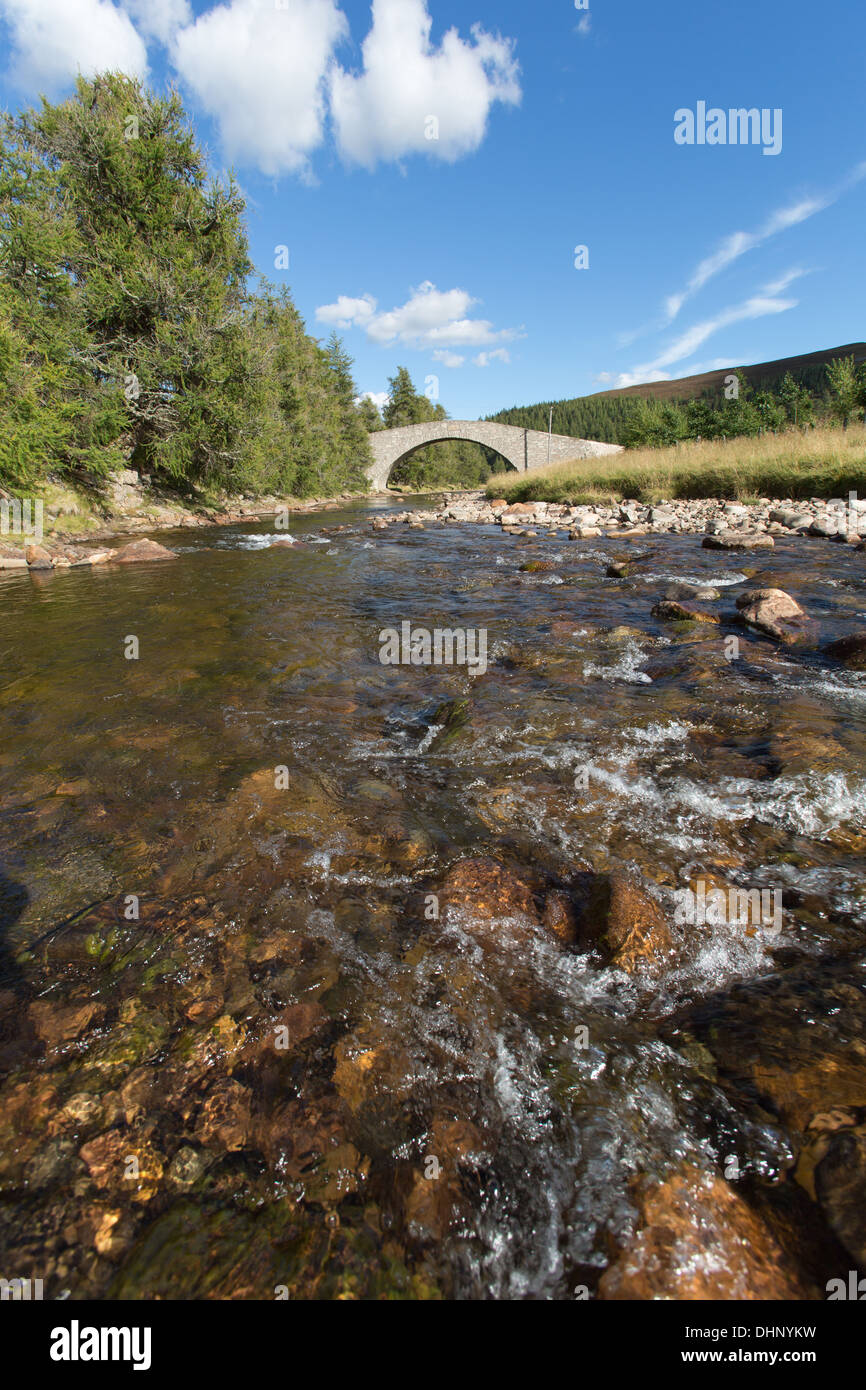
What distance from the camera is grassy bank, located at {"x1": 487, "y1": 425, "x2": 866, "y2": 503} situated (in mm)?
15391

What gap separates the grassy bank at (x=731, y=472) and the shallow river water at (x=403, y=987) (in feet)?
45.8

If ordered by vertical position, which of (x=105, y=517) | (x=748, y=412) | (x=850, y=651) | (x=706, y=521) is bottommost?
(x=850, y=651)

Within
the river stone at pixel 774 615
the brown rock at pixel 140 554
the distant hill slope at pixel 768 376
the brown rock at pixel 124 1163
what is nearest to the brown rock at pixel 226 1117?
the brown rock at pixel 124 1163

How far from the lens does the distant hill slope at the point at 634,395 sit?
10738cm

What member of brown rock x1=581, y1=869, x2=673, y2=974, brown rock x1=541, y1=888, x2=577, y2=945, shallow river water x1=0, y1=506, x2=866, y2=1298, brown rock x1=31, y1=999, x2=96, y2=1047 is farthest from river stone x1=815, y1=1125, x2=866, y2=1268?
brown rock x1=31, y1=999, x2=96, y2=1047

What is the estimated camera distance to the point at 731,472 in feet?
59.4

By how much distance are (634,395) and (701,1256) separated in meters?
151

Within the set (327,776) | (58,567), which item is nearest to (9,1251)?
(327,776)

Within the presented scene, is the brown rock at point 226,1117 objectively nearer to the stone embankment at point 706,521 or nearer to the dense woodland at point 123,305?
the stone embankment at point 706,521

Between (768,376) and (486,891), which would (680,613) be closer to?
(486,891)

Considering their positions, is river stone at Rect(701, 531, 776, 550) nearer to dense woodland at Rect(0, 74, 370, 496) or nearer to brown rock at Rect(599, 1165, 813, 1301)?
brown rock at Rect(599, 1165, 813, 1301)

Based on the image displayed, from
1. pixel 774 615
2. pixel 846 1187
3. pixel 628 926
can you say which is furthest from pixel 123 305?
pixel 846 1187

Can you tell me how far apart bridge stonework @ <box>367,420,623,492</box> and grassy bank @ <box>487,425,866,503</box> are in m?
31.4

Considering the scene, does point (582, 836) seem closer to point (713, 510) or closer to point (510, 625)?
point (510, 625)
